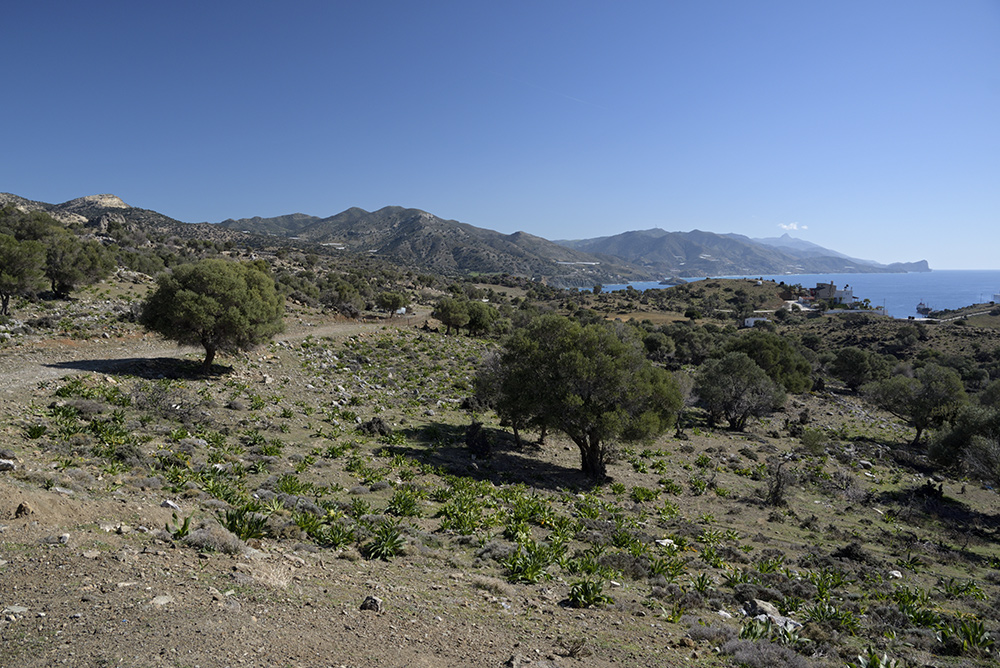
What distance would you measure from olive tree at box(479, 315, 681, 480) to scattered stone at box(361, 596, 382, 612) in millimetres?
10693

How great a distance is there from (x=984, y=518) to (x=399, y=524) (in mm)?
21789

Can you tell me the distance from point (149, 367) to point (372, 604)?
18.1 metres

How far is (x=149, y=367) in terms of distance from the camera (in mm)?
19438

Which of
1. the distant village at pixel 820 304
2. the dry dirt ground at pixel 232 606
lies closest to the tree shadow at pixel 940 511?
the dry dirt ground at pixel 232 606

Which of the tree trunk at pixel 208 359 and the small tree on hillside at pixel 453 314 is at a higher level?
the small tree on hillside at pixel 453 314

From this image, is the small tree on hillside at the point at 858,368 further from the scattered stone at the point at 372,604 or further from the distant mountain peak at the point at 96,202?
the distant mountain peak at the point at 96,202

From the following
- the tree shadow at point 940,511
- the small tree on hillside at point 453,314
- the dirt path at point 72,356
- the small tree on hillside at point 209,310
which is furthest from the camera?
the small tree on hillside at point 453,314

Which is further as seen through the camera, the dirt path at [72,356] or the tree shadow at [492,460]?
the tree shadow at [492,460]

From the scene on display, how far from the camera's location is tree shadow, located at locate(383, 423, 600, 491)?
15953mm

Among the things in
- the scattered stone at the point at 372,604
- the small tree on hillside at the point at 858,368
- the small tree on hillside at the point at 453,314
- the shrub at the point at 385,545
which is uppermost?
the small tree on hillside at the point at 453,314

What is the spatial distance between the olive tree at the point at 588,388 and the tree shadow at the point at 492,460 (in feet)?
4.34

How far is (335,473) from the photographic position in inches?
525

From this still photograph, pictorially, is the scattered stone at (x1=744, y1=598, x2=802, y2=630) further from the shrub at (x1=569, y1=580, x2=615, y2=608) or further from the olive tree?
the olive tree

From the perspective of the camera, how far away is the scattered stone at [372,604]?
6.15 metres
